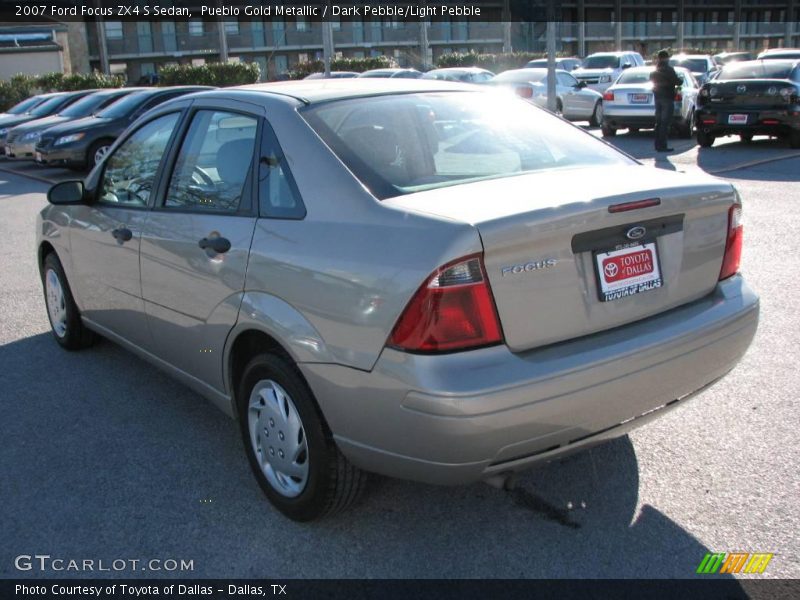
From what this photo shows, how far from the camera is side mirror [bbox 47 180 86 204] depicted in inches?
181

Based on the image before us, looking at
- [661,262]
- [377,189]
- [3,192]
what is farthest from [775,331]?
[3,192]

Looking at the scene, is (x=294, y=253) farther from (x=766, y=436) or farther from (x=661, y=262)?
(x=766, y=436)

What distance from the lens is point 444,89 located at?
3877 millimetres

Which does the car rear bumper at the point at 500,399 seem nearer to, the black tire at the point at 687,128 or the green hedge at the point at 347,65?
the black tire at the point at 687,128

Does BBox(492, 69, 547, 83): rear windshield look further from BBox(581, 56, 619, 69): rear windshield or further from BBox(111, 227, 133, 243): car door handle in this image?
BBox(111, 227, 133, 243): car door handle

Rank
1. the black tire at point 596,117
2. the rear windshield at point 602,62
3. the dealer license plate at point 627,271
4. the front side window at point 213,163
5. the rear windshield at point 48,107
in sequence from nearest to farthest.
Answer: the dealer license plate at point 627,271 → the front side window at point 213,163 → the rear windshield at point 48,107 → the black tire at point 596,117 → the rear windshield at point 602,62

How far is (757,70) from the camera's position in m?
14.9

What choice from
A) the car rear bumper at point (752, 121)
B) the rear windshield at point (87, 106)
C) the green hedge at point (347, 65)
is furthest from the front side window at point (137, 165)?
the green hedge at point (347, 65)

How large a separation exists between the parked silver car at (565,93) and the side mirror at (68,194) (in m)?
17.4

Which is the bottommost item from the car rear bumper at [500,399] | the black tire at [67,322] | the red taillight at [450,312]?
the black tire at [67,322]

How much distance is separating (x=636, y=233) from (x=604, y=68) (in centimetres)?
2815

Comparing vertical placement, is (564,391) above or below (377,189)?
below

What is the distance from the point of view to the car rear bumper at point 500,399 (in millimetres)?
2549
